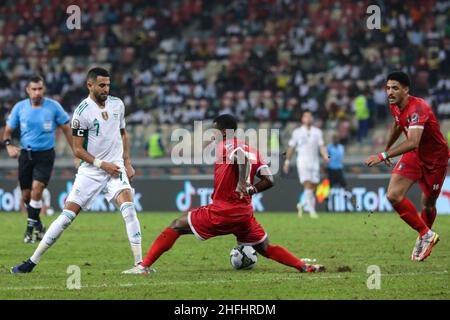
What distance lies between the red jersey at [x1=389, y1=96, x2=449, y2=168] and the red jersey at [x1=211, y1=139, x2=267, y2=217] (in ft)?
8.71

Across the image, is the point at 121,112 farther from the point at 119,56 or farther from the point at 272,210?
the point at 119,56

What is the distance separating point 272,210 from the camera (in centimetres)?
2848

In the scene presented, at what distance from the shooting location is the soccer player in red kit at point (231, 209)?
38.5 ft

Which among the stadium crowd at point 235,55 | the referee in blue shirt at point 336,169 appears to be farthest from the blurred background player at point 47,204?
the referee in blue shirt at point 336,169

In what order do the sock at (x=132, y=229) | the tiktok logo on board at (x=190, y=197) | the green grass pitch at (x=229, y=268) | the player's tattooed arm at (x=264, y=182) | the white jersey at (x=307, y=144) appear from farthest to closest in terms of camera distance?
the tiktok logo on board at (x=190, y=197) < the white jersey at (x=307, y=144) < the sock at (x=132, y=229) < the player's tattooed arm at (x=264, y=182) < the green grass pitch at (x=229, y=268)

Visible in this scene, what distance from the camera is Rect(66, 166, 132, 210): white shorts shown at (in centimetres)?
1255

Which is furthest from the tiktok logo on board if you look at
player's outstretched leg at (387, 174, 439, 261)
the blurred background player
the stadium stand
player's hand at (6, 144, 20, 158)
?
player's outstretched leg at (387, 174, 439, 261)

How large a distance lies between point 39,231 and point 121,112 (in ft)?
17.7

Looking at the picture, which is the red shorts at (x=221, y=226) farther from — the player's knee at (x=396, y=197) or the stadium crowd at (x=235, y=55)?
the stadium crowd at (x=235, y=55)

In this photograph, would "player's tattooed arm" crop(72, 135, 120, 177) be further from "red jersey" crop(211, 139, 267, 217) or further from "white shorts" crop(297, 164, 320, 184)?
"white shorts" crop(297, 164, 320, 184)

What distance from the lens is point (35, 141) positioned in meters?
17.7

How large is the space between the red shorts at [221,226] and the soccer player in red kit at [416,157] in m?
2.16

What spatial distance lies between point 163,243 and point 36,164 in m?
6.25
